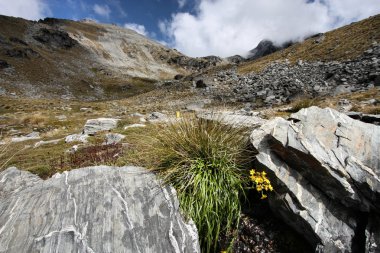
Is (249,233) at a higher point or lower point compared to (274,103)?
higher

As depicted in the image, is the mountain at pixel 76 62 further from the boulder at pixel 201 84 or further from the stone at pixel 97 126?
the stone at pixel 97 126

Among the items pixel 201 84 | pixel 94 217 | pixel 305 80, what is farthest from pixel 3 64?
pixel 94 217

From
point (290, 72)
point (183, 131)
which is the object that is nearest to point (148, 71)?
point (290, 72)

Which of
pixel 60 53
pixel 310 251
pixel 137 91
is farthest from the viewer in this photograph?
pixel 60 53

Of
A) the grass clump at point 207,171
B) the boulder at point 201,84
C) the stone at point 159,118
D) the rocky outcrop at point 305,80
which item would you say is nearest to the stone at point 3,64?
the boulder at point 201,84

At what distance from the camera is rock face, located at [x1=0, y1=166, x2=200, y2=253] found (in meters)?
3.33

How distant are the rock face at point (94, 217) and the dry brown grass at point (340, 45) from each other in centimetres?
2912

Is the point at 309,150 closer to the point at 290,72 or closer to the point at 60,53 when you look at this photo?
the point at 290,72

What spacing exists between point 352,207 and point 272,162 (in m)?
1.29

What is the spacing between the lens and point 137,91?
285 feet

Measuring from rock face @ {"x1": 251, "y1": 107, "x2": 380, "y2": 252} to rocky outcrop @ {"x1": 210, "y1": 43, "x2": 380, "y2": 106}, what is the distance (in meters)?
Answer: 13.1

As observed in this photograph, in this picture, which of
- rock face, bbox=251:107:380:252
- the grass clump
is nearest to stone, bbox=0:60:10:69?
the grass clump

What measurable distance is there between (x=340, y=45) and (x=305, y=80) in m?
9.08

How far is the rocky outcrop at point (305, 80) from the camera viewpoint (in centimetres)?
2158
